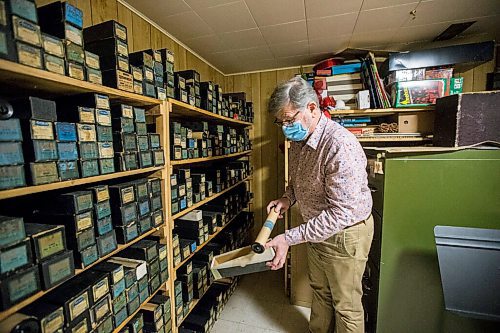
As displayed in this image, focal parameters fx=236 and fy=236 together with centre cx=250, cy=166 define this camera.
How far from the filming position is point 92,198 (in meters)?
0.90

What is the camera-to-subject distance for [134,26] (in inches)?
57.7

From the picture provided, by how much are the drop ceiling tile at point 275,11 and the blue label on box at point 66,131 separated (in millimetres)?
1175

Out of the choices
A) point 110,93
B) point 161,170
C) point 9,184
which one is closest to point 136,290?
point 161,170

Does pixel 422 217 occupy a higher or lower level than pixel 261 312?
higher

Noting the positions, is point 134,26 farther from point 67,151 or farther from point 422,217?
point 422,217

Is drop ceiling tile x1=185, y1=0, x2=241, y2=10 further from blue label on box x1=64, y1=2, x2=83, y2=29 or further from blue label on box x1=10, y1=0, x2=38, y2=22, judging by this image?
blue label on box x1=10, y1=0, x2=38, y2=22

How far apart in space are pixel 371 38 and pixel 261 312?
7.77 feet

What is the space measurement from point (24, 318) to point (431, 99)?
2.57 metres

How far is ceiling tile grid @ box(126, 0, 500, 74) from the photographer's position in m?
1.44

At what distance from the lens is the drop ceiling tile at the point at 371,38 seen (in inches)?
71.7

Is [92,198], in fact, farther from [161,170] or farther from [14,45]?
[14,45]

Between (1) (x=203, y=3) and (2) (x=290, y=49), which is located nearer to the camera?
(1) (x=203, y=3)

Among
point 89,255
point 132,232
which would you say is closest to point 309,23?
point 132,232

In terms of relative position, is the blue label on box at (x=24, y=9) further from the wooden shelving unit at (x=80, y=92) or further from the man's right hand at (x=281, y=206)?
the man's right hand at (x=281, y=206)
